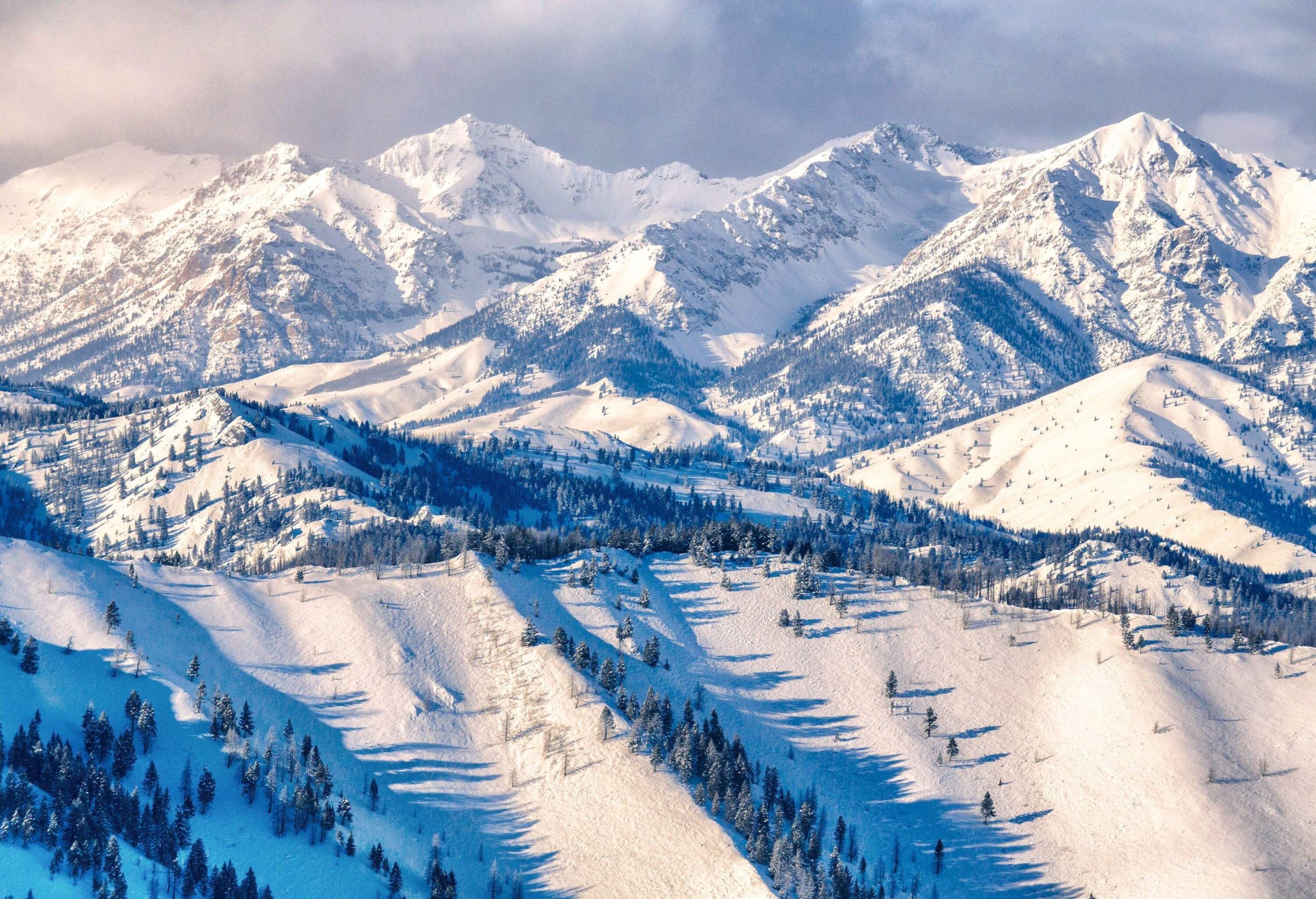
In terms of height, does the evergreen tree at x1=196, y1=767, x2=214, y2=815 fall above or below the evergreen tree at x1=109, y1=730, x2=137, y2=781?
below

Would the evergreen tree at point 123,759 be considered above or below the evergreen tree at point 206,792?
above

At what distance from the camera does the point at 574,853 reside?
199625 mm

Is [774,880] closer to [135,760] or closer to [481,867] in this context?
[481,867]

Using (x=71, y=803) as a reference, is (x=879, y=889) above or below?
below

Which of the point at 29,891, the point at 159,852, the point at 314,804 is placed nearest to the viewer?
the point at 29,891

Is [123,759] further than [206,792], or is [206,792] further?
[123,759]

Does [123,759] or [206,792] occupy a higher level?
[123,759]

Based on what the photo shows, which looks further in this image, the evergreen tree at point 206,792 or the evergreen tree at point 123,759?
the evergreen tree at point 123,759

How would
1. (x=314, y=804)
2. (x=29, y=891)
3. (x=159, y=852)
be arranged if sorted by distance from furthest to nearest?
(x=314, y=804) → (x=159, y=852) → (x=29, y=891)

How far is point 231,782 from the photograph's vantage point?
19900cm

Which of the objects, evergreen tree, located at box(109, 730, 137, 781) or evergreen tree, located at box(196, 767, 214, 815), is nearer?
evergreen tree, located at box(196, 767, 214, 815)

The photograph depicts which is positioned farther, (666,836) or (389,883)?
(666,836)

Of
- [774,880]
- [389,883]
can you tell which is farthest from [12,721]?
[774,880]

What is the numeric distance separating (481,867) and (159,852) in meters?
44.1
